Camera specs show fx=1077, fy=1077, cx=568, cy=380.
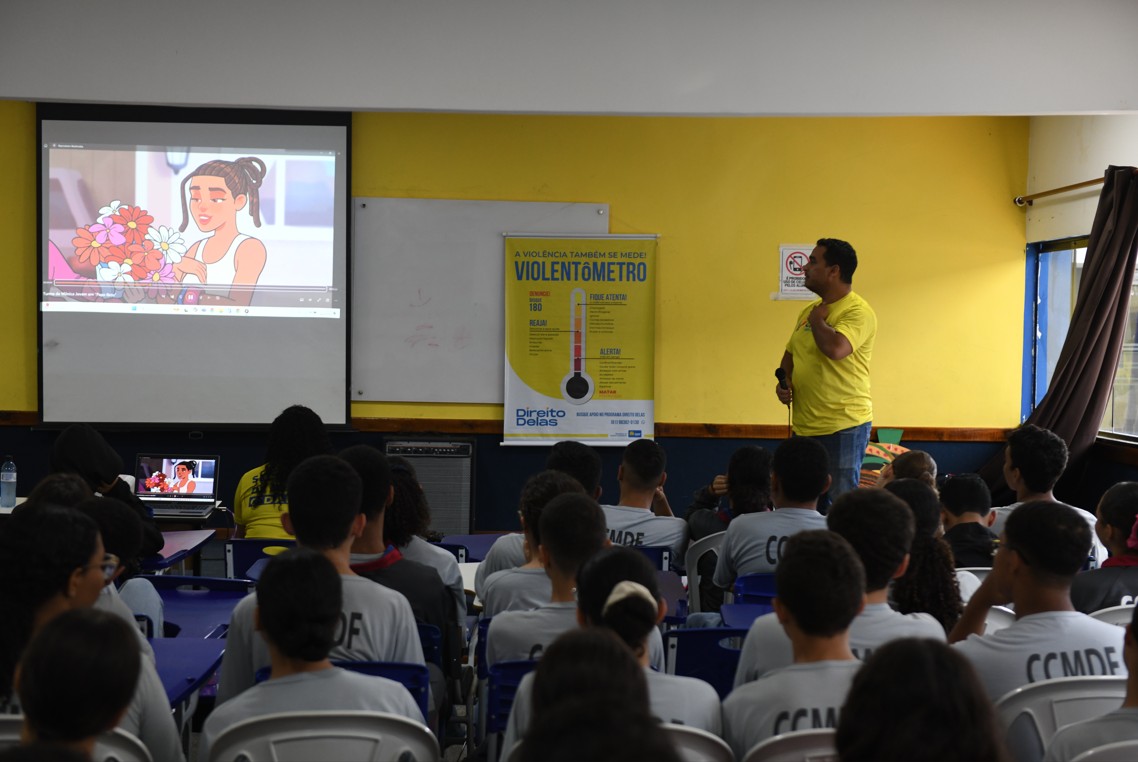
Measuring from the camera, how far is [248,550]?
3494mm

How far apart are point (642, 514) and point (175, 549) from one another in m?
1.67

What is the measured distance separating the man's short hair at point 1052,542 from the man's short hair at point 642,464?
4.99ft

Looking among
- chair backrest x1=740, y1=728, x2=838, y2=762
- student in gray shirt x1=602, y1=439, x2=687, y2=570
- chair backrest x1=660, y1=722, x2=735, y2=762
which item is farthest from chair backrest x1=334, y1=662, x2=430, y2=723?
student in gray shirt x1=602, y1=439, x2=687, y2=570

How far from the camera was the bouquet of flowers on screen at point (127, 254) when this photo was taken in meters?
6.18

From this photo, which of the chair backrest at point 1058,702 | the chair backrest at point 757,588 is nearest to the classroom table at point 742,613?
the chair backrest at point 757,588

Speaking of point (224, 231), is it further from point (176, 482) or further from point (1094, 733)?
point (1094, 733)

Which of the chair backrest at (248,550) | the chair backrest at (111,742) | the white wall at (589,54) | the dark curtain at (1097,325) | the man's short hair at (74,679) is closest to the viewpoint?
the man's short hair at (74,679)

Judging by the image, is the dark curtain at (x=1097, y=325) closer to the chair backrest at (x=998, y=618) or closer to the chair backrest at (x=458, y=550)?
the chair backrest at (x=998, y=618)

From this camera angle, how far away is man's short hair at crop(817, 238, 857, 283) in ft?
14.6

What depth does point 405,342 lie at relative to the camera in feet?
21.1

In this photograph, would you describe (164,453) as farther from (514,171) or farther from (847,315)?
(847,315)

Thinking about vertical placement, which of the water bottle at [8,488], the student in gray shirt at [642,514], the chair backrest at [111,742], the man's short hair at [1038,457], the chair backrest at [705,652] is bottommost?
the chair backrest at [705,652]

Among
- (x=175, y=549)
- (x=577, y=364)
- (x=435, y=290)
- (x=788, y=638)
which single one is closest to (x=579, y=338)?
(x=577, y=364)

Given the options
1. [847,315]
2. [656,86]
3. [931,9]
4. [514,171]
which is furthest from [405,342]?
[931,9]
